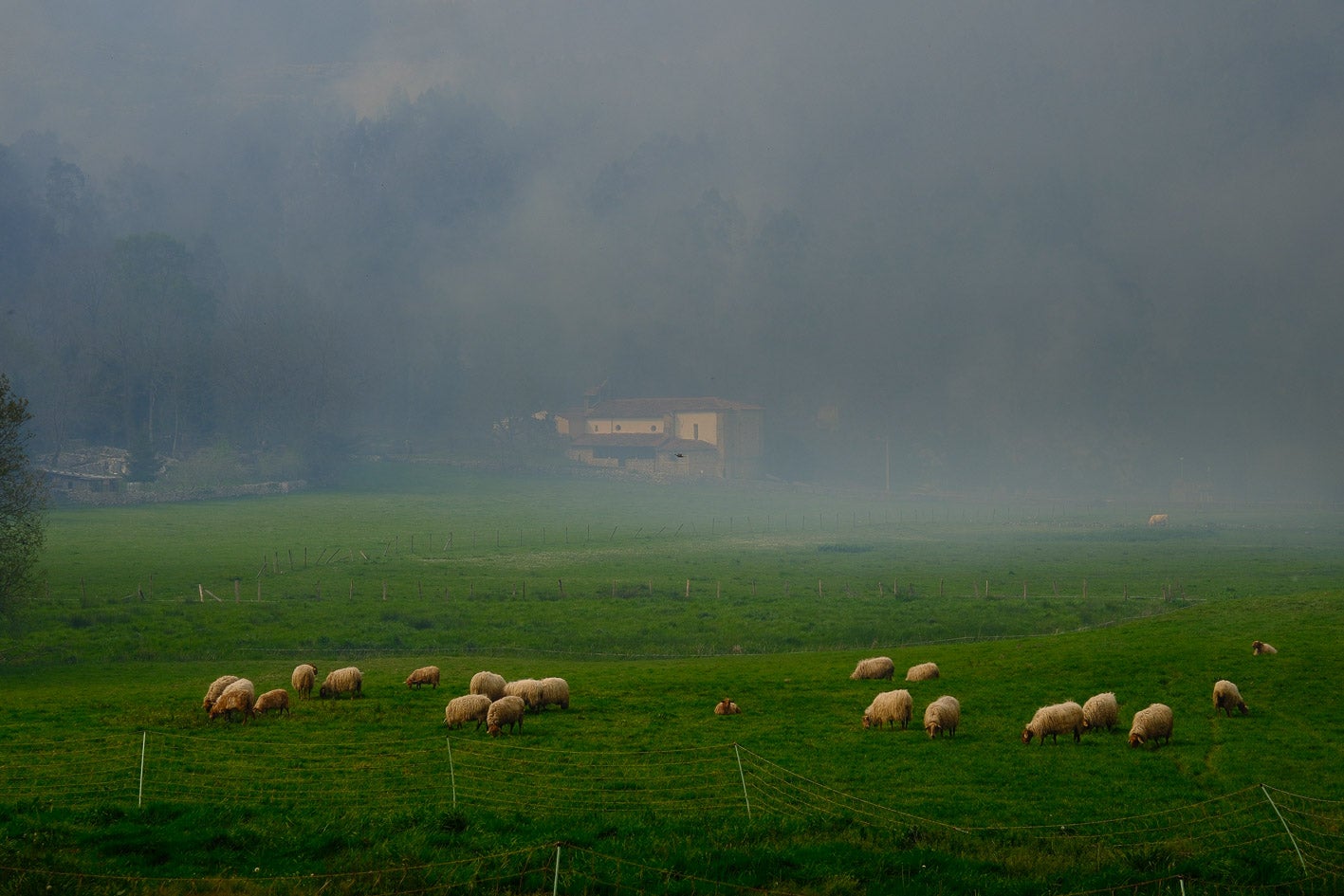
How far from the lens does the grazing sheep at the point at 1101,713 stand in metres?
24.7

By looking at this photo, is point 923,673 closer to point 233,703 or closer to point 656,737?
point 656,737

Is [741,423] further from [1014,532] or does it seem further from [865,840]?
[865,840]

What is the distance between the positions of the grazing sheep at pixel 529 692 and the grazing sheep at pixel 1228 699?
18.5 metres

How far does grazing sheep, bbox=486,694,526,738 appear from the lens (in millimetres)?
24484

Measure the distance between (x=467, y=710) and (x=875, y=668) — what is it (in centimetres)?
1461

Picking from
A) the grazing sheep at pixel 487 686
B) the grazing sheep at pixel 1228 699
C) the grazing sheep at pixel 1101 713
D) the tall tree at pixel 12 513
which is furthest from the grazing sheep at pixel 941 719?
the tall tree at pixel 12 513

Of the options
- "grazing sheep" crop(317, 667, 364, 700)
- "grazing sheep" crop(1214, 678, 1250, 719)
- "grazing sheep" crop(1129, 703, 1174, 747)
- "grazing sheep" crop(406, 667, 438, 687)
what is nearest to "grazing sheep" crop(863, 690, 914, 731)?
"grazing sheep" crop(1129, 703, 1174, 747)

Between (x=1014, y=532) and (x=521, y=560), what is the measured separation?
63.7m

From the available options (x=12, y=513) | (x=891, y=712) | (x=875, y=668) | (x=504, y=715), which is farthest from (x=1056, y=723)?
(x=12, y=513)

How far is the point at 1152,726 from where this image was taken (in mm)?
23094

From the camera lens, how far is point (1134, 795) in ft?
61.1

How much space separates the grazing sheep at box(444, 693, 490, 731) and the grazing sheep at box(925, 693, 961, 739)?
1108cm

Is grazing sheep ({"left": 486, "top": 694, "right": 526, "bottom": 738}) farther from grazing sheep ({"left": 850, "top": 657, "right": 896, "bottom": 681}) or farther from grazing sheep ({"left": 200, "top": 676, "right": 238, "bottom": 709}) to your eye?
grazing sheep ({"left": 850, "top": 657, "right": 896, "bottom": 681})

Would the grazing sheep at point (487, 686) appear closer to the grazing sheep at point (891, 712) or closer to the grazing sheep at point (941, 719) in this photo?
the grazing sheep at point (891, 712)
